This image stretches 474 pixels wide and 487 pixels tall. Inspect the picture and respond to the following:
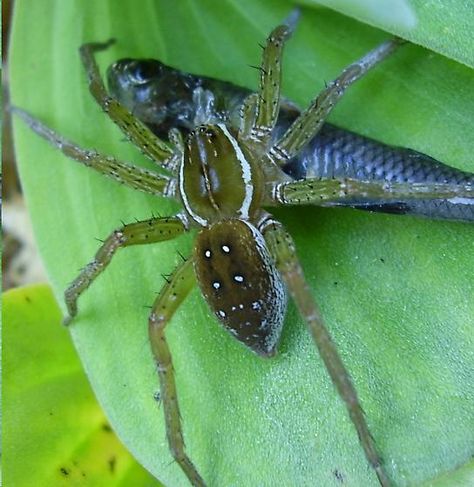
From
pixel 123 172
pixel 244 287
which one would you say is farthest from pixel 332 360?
pixel 123 172

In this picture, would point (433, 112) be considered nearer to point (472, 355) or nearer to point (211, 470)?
point (472, 355)

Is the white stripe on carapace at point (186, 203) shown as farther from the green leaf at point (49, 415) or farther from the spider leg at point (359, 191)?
the green leaf at point (49, 415)

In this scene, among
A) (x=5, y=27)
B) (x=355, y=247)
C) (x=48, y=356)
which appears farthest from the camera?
(x=5, y=27)

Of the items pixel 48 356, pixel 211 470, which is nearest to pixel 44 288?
Result: pixel 48 356

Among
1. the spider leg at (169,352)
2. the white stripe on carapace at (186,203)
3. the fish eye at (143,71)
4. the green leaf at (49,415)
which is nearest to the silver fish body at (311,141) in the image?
the fish eye at (143,71)

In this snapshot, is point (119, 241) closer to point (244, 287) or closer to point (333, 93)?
point (244, 287)

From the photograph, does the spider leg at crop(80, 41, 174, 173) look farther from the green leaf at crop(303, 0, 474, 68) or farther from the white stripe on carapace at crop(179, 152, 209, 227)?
the green leaf at crop(303, 0, 474, 68)

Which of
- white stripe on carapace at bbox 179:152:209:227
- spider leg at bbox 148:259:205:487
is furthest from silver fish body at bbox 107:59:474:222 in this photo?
spider leg at bbox 148:259:205:487
